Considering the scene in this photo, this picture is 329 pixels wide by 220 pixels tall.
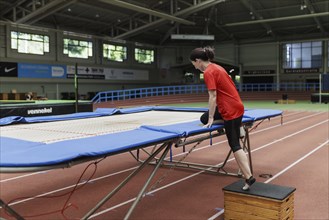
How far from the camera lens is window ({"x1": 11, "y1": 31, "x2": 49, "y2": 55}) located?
28891 mm

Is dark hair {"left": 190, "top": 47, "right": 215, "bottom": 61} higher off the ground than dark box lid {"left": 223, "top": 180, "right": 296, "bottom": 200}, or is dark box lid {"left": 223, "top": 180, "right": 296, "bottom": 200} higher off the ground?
dark hair {"left": 190, "top": 47, "right": 215, "bottom": 61}

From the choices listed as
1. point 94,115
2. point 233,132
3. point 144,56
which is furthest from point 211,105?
point 144,56

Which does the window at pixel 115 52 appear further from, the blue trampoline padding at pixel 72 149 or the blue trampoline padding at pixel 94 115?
the blue trampoline padding at pixel 72 149

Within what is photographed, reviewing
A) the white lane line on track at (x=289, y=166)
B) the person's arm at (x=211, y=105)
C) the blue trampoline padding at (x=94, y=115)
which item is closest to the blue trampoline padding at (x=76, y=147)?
the person's arm at (x=211, y=105)

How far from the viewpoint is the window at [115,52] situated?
37.1m

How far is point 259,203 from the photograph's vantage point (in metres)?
3.97

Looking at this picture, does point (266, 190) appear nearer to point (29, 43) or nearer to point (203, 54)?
point (203, 54)

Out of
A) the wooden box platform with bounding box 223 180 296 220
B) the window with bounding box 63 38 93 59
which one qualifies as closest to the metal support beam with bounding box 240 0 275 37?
the window with bounding box 63 38 93 59

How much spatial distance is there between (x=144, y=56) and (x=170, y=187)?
122 feet

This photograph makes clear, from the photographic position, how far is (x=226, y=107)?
4.28 m

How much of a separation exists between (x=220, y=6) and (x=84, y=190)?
1158 inches

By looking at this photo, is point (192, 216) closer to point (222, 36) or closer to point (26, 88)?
point (26, 88)

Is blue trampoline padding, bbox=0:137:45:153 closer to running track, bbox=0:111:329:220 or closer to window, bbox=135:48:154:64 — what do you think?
running track, bbox=0:111:329:220

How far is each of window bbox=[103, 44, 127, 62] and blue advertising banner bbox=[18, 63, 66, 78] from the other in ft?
19.5
